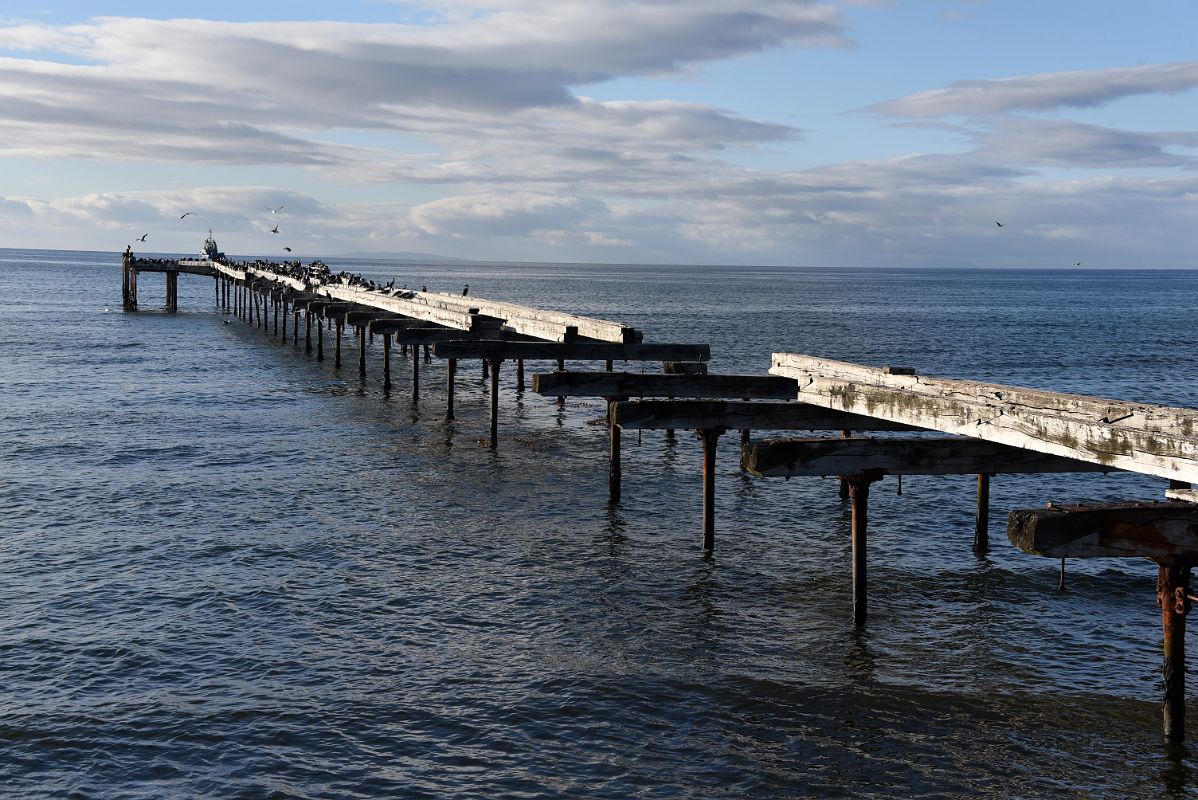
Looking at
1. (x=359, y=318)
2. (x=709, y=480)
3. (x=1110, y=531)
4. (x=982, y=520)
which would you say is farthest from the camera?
(x=359, y=318)

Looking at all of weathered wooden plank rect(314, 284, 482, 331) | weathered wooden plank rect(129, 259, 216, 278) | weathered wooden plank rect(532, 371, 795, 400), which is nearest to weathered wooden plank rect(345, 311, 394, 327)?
weathered wooden plank rect(314, 284, 482, 331)

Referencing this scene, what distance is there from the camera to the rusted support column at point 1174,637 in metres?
9.78

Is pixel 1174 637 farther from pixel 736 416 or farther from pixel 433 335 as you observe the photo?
pixel 433 335

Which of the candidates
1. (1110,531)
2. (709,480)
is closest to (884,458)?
(1110,531)

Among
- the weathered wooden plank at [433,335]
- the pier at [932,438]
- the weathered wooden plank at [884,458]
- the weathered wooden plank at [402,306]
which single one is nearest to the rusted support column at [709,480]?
the pier at [932,438]

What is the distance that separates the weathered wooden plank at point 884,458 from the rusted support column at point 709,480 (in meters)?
3.93

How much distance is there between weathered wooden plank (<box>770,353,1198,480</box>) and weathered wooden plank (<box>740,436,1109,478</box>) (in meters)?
0.41

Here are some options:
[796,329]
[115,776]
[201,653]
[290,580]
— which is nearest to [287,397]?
[290,580]

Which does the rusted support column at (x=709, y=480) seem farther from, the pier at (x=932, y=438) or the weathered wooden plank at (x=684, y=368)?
the weathered wooden plank at (x=684, y=368)

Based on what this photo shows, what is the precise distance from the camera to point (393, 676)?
41.3ft

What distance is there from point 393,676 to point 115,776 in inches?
126

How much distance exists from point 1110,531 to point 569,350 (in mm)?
16887

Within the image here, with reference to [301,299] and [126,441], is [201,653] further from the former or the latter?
[301,299]

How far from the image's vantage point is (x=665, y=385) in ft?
61.1
